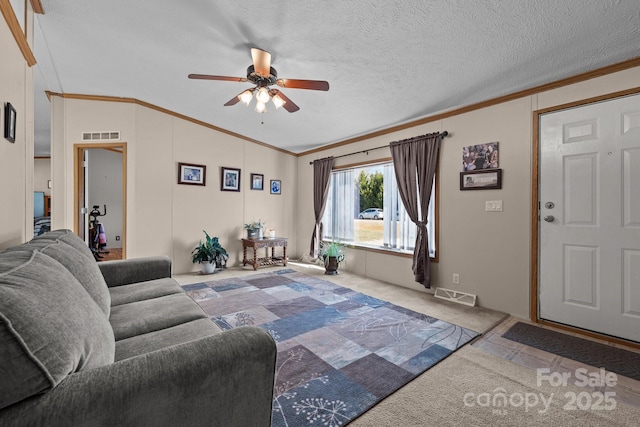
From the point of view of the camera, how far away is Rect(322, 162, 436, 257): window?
410 cm

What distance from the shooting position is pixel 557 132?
270cm

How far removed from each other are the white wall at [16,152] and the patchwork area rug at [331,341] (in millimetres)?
1666

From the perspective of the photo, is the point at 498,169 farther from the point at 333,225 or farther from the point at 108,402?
the point at 108,402

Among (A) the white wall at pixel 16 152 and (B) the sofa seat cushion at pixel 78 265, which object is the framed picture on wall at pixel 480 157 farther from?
(A) the white wall at pixel 16 152

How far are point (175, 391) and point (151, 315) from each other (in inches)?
38.7

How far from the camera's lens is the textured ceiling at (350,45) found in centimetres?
195

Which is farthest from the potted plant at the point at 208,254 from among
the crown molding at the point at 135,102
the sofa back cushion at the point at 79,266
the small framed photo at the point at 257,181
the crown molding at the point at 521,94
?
the crown molding at the point at 521,94

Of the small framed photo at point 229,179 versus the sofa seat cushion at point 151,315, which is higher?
the small framed photo at point 229,179

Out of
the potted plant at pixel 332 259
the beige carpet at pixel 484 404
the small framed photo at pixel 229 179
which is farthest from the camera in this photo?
the small framed photo at pixel 229 179

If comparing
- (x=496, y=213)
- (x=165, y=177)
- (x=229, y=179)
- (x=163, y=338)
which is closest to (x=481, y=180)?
(x=496, y=213)

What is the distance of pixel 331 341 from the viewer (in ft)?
7.74

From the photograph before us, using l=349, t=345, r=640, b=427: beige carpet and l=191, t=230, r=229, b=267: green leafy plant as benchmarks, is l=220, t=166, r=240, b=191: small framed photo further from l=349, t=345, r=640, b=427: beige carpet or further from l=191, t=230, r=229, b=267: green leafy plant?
l=349, t=345, r=640, b=427: beige carpet

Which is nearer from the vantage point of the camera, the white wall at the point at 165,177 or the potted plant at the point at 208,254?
the white wall at the point at 165,177

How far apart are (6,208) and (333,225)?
4184 millimetres
